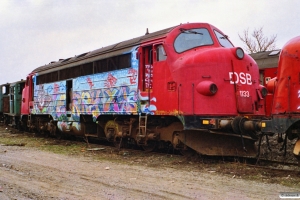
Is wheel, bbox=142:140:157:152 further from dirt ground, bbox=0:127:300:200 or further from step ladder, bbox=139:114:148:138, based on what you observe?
dirt ground, bbox=0:127:300:200

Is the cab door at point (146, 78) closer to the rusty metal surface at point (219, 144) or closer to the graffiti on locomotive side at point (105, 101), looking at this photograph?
the graffiti on locomotive side at point (105, 101)

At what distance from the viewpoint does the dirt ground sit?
5.47 metres

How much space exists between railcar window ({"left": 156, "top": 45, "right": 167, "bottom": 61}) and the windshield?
14.8 inches

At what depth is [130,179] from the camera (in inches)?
264

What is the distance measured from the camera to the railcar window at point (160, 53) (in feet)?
31.3

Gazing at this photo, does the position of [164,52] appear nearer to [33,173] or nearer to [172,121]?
[172,121]

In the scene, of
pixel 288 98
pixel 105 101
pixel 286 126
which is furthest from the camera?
pixel 105 101

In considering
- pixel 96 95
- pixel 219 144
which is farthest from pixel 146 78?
pixel 219 144

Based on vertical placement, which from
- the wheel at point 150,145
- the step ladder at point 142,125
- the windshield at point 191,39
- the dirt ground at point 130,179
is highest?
the windshield at point 191,39

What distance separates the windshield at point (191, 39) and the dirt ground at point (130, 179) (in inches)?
122

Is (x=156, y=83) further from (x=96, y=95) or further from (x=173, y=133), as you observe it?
(x=96, y=95)

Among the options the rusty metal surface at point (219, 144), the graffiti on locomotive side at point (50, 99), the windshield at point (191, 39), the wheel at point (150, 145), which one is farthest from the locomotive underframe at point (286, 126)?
the graffiti on locomotive side at point (50, 99)

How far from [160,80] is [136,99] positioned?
108cm

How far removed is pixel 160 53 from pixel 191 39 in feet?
3.17
